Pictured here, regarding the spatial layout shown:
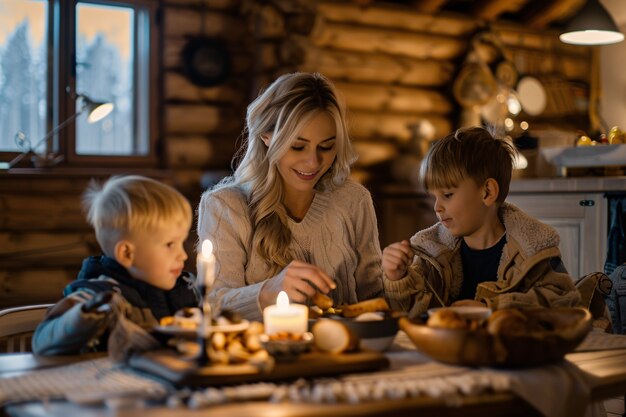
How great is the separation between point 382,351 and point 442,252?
809 millimetres

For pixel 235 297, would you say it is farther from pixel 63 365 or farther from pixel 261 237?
pixel 63 365

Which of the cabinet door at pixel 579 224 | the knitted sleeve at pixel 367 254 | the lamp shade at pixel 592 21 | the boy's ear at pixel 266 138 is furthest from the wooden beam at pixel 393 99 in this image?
the boy's ear at pixel 266 138

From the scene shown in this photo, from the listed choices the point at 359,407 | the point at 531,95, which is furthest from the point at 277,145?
the point at 531,95

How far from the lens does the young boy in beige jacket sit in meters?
2.20

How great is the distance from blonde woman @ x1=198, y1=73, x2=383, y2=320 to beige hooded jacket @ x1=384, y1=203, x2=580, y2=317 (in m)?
0.20

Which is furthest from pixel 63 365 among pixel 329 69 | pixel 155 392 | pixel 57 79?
pixel 329 69

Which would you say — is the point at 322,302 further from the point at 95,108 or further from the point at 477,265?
the point at 95,108

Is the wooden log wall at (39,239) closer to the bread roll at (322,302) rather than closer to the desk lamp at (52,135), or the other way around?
the desk lamp at (52,135)

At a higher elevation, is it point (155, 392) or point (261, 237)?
point (261, 237)

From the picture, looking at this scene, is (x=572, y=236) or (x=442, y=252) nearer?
(x=442, y=252)

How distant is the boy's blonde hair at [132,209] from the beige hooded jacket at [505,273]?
773 millimetres

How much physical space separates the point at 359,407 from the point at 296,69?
506cm

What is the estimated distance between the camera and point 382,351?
168cm

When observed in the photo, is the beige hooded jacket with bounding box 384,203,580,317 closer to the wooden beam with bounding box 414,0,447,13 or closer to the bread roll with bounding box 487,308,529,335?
the bread roll with bounding box 487,308,529,335
